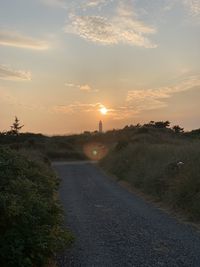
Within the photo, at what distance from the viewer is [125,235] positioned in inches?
537

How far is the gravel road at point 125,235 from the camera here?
10789 millimetres

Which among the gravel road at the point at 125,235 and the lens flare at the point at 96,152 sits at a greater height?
the lens flare at the point at 96,152

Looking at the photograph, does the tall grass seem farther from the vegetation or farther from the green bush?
the green bush

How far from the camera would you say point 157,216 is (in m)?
17.4

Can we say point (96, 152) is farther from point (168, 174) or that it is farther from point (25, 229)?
point (25, 229)

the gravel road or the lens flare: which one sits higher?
the lens flare

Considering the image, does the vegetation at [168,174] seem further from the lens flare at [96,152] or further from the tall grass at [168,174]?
the lens flare at [96,152]

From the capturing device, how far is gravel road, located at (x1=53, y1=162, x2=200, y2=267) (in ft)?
35.4

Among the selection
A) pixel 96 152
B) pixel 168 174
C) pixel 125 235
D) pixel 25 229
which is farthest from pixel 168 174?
pixel 96 152

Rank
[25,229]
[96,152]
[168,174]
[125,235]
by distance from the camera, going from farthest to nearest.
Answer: [96,152] → [168,174] → [125,235] → [25,229]

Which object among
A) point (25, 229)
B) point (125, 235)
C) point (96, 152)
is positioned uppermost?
point (96, 152)

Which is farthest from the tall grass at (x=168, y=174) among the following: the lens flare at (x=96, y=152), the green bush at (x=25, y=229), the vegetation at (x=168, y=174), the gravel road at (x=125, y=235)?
the lens flare at (x=96, y=152)

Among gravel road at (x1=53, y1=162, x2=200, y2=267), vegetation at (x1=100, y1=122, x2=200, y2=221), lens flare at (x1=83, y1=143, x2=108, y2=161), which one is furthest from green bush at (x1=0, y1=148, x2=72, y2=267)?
lens flare at (x1=83, y1=143, x2=108, y2=161)

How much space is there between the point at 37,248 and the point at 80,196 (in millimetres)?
15118
